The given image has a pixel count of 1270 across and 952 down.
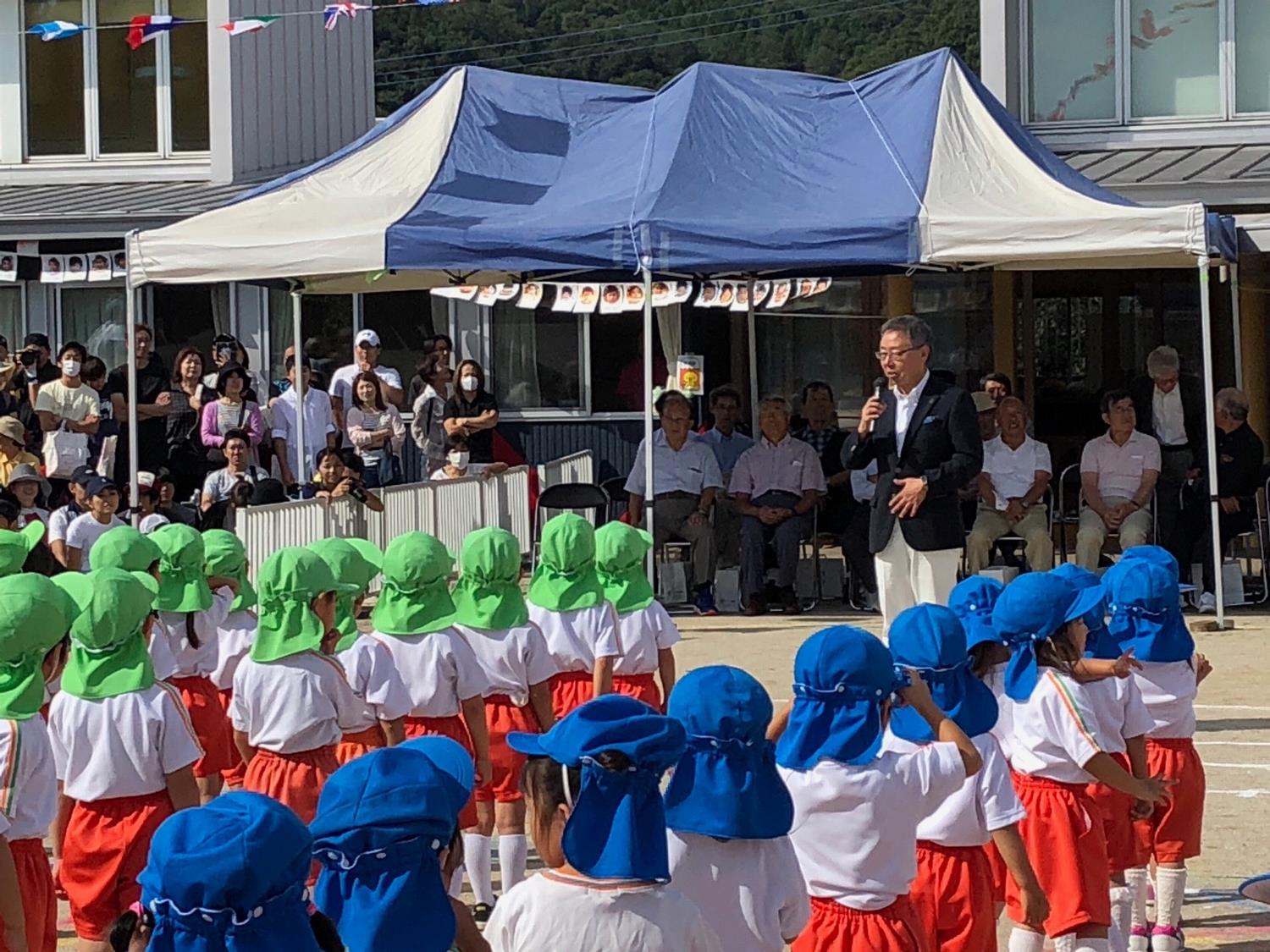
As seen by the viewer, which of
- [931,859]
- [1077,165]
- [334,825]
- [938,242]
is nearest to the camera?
[334,825]

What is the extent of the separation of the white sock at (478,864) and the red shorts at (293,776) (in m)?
0.92

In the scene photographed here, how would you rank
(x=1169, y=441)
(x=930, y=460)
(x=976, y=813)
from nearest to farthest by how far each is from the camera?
(x=976, y=813) < (x=930, y=460) < (x=1169, y=441)

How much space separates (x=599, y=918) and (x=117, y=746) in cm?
248

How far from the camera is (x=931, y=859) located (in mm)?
5211

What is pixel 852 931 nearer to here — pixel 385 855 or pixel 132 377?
pixel 385 855

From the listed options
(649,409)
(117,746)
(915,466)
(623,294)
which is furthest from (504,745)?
(623,294)

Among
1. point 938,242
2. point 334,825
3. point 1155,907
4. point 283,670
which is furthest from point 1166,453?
point 334,825

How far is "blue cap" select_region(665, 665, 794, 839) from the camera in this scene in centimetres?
425

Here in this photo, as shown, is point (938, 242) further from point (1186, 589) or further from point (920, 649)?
point (920, 649)

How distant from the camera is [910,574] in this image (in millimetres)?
8836

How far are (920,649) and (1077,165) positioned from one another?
520 inches

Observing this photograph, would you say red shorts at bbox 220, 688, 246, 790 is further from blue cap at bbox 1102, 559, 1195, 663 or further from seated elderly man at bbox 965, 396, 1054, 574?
seated elderly man at bbox 965, 396, 1054, 574

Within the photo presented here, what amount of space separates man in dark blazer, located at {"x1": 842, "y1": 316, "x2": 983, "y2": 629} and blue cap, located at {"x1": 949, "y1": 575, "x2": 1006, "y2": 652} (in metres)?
2.49

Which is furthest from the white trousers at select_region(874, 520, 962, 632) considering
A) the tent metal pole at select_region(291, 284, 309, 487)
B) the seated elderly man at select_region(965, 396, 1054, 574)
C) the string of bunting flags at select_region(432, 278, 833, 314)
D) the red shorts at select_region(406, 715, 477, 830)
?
the string of bunting flags at select_region(432, 278, 833, 314)
